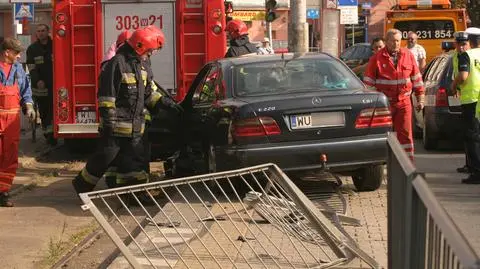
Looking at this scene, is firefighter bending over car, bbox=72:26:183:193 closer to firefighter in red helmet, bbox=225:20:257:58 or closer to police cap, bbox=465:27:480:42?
firefighter in red helmet, bbox=225:20:257:58

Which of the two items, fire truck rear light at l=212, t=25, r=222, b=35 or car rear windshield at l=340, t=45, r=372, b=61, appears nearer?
fire truck rear light at l=212, t=25, r=222, b=35

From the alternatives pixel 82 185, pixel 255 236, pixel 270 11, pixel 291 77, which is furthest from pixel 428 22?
pixel 255 236

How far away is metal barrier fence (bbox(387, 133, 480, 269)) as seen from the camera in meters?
2.29

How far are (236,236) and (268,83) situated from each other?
247 cm

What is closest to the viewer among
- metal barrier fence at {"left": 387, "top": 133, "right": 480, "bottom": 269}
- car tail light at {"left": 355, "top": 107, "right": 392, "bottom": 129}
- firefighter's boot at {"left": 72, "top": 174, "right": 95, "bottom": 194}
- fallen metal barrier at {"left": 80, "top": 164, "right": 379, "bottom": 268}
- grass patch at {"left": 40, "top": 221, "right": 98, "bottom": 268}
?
metal barrier fence at {"left": 387, "top": 133, "right": 480, "bottom": 269}

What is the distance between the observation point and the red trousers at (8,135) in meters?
8.52

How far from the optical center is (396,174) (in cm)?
373

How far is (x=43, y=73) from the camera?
1369 centimetres

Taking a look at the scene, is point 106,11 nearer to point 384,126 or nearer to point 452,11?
point 384,126

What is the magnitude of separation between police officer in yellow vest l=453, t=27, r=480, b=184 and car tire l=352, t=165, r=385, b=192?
1310 mm

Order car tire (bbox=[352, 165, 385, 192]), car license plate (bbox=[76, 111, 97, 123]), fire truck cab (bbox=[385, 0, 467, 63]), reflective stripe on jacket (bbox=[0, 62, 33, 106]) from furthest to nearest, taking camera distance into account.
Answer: fire truck cab (bbox=[385, 0, 467, 63]) < car license plate (bbox=[76, 111, 97, 123]) < car tire (bbox=[352, 165, 385, 192]) < reflective stripe on jacket (bbox=[0, 62, 33, 106])

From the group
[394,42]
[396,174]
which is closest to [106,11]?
[394,42]

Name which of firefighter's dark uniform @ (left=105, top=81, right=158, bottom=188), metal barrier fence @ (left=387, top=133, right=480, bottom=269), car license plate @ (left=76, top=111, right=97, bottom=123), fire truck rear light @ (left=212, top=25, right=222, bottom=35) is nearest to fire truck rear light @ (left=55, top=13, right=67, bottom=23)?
car license plate @ (left=76, top=111, right=97, bottom=123)

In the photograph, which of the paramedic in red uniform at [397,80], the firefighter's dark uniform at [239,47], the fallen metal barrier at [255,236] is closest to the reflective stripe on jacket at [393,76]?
the paramedic in red uniform at [397,80]
